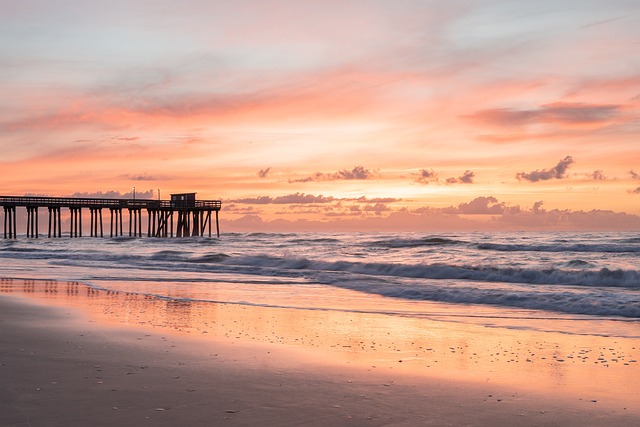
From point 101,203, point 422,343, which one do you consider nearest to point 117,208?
point 101,203

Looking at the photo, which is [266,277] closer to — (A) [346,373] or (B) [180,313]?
(B) [180,313]

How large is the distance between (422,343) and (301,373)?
110 inches

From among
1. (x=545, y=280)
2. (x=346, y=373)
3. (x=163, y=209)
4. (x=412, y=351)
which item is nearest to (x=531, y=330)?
(x=412, y=351)

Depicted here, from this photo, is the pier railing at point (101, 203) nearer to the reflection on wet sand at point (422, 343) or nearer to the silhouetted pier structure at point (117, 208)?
the silhouetted pier structure at point (117, 208)

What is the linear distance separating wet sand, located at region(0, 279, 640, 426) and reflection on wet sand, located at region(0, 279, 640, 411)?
29mm

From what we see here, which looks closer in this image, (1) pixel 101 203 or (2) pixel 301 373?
(2) pixel 301 373

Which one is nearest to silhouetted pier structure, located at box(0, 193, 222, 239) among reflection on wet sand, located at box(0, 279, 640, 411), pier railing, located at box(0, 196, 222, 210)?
pier railing, located at box(0, 196, 222, 210)

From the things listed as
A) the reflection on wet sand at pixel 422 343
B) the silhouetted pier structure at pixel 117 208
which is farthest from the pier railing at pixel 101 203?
the reflection on wet sand at pixel 422 343

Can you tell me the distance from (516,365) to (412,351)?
1.40m

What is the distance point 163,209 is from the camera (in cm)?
7544

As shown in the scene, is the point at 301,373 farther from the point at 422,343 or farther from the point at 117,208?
the point at 117,208

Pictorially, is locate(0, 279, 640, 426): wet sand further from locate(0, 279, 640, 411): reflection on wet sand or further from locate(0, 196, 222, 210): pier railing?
locate(0, 196, 222, 210): pier railing

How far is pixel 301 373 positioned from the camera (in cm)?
709

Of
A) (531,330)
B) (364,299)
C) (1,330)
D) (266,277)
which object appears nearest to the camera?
(1,330)
